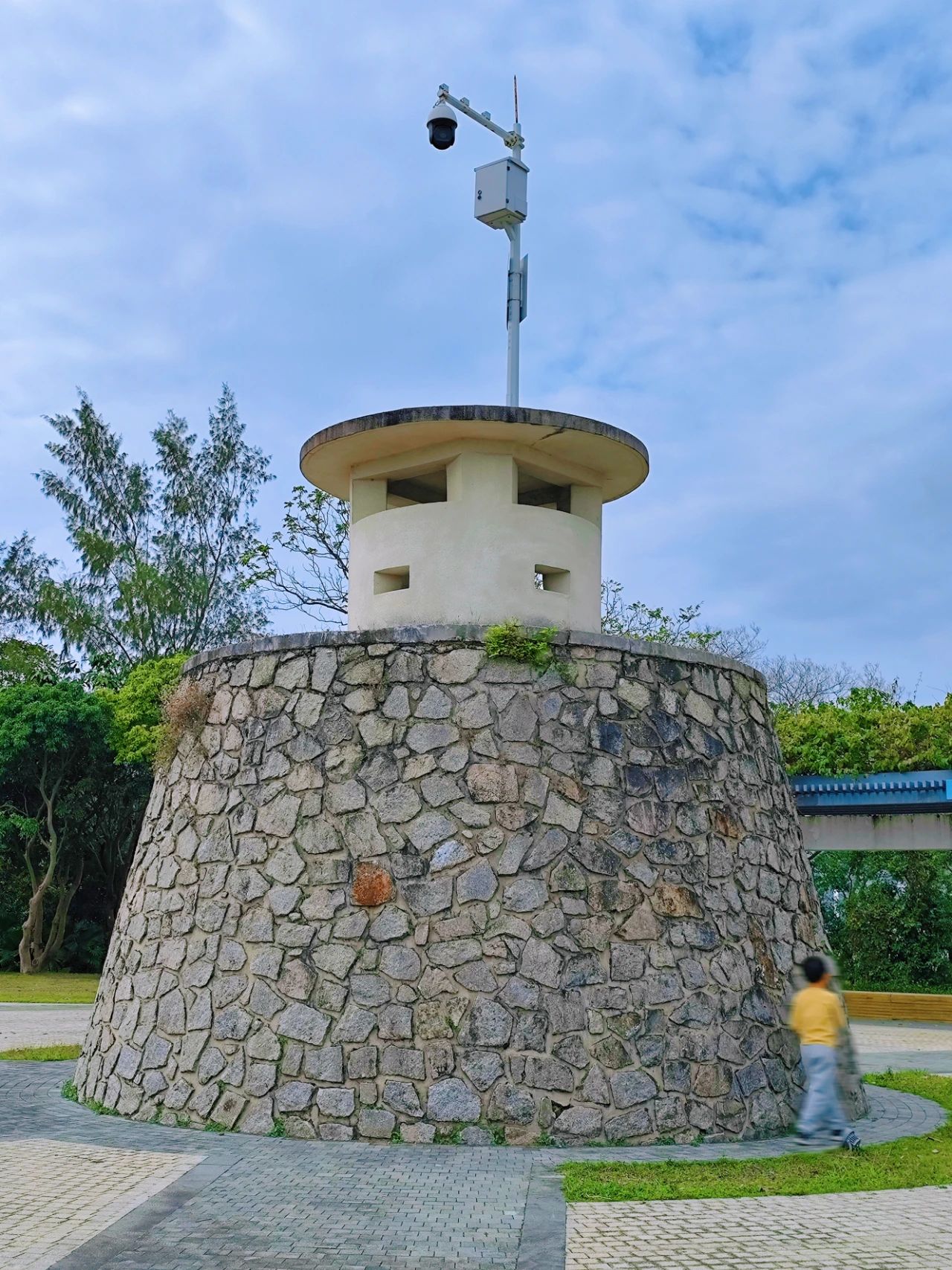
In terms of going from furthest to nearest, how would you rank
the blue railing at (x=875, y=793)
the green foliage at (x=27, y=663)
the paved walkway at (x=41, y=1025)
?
the green foliage at (x=27, y=663) → the blue railing at (x=875, y=793) → the paved walkway at (x=41, y=1025)

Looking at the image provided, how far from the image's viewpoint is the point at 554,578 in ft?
32.2

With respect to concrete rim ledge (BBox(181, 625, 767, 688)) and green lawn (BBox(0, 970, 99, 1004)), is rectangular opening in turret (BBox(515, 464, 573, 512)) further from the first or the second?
green lawn (BBox(0, 970, 99, 1004))

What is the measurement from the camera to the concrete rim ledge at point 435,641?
8.95 metres

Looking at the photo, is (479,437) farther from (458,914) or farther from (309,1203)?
(309,1203)

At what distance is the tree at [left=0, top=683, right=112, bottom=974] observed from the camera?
2627 cm

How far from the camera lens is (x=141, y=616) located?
31.7 metres

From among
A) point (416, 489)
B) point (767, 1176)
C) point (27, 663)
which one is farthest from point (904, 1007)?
point (27, 663)

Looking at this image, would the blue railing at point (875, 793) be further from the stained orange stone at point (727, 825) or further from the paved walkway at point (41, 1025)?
the paved walkway at point (41, 1025)

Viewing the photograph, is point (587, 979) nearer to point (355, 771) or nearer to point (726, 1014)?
point (726, 1014)

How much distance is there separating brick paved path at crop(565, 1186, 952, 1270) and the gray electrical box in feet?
26.3

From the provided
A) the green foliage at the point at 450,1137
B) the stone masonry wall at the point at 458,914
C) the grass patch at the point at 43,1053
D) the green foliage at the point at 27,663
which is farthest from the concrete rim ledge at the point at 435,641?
the green foliage at the point at 27,663

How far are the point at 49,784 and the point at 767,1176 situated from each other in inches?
925

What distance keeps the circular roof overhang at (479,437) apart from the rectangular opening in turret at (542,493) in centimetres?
38

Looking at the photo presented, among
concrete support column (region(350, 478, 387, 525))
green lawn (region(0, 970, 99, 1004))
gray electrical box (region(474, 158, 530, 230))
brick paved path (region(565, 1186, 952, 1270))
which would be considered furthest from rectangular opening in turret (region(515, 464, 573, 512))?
green lawn (region(0, 970, 99, 1004))
